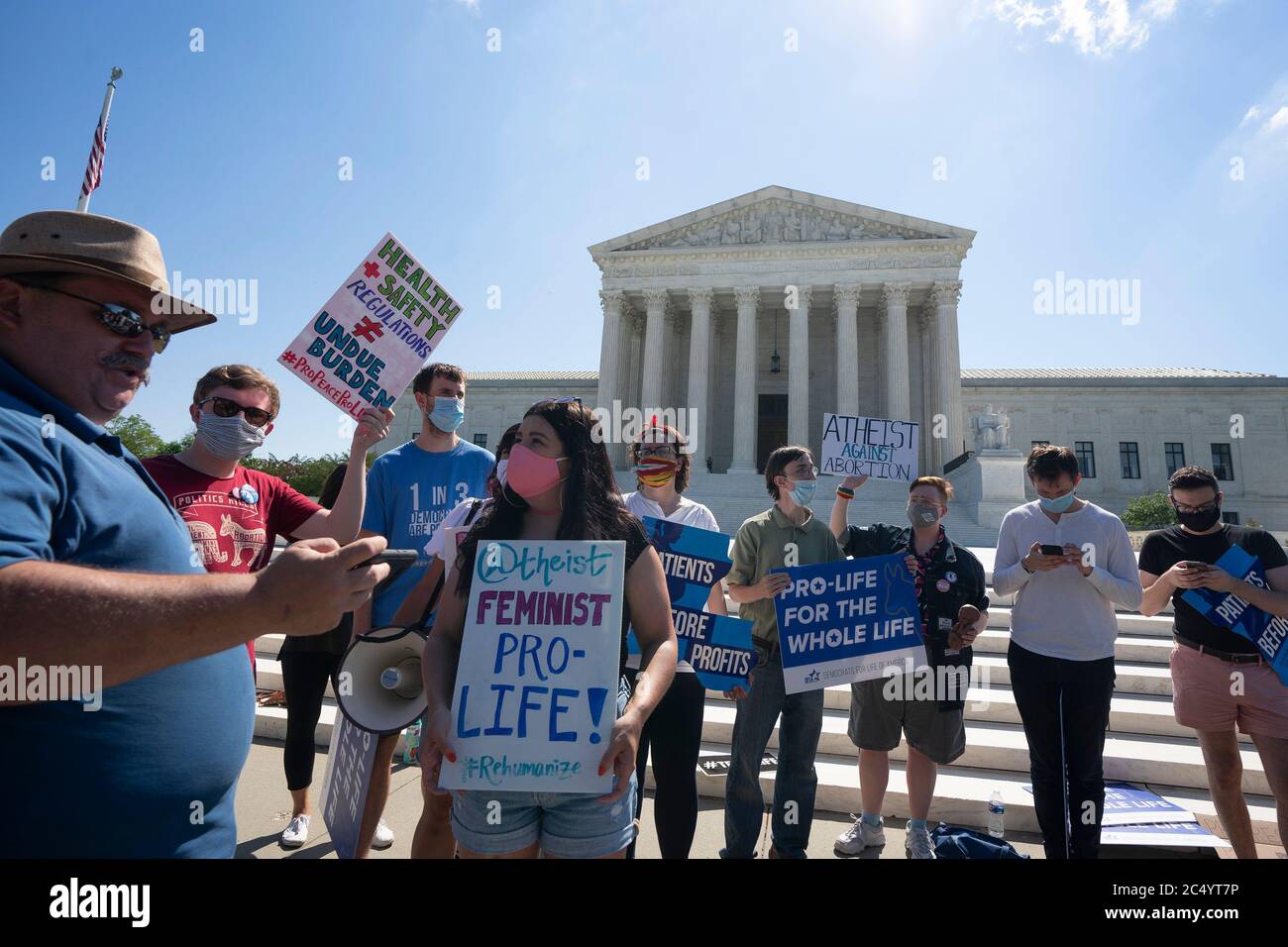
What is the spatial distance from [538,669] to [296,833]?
10.4 ft

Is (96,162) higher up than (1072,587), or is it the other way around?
(96,162)

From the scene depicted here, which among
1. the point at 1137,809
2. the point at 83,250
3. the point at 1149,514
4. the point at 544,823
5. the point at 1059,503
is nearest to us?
the point at 83,250

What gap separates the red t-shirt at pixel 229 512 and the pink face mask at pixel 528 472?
170 centimetres

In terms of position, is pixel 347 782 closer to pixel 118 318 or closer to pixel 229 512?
pixel 229 512

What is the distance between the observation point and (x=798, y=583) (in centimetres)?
392

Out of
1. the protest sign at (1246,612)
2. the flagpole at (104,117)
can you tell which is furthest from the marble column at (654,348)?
the protest sign at (1246,612)

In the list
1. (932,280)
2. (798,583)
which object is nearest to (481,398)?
(932,280)

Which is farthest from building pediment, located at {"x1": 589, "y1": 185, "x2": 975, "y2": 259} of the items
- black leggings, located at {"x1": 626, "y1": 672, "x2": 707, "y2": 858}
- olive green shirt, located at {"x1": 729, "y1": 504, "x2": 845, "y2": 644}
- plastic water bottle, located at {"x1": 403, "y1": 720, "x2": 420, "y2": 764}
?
black leggings, located at {"x1": 626, "y1": 672, "x2": 707, "y2": 858}

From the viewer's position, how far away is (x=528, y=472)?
238cm

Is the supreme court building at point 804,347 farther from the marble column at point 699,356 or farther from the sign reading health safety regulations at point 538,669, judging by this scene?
the sign reading health safety regulations at point 538,669

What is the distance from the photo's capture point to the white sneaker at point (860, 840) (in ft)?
13.4

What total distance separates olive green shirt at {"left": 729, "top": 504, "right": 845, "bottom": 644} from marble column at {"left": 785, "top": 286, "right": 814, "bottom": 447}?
26433mm

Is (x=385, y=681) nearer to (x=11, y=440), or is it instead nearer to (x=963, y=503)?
(x=11, y=440)

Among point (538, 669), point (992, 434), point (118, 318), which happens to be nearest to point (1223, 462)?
point (992, 434)
